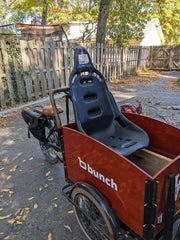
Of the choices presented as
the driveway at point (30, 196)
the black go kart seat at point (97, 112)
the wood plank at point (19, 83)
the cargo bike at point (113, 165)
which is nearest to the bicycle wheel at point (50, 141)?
the cargo bike at point (113, 165)

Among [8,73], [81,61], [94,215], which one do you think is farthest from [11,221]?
[8,73]

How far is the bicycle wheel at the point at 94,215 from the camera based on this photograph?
1482 mm

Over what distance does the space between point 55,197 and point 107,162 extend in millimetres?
1476

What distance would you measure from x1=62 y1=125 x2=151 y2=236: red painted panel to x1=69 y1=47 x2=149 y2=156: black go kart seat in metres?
0.47

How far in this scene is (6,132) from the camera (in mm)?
4523

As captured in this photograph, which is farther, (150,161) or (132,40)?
(132,40)

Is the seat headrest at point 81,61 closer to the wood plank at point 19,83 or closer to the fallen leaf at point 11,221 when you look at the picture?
the fallen leaf at point 11,221

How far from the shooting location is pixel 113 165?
1.37 meters

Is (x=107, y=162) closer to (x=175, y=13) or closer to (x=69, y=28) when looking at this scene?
(x=69, y=28)

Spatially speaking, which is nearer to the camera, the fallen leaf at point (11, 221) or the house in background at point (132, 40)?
the fallen leaf at point (11, 221)

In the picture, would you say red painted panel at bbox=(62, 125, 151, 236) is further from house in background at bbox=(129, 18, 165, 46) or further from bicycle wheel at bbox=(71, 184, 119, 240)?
house in background at bbox=(129, 18, 165, 46)

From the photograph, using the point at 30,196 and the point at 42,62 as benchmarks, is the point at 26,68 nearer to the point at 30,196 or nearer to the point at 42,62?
the point at 42,62

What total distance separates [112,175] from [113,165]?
0.09 metres

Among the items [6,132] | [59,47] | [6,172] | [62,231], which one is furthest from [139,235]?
[59,47]
